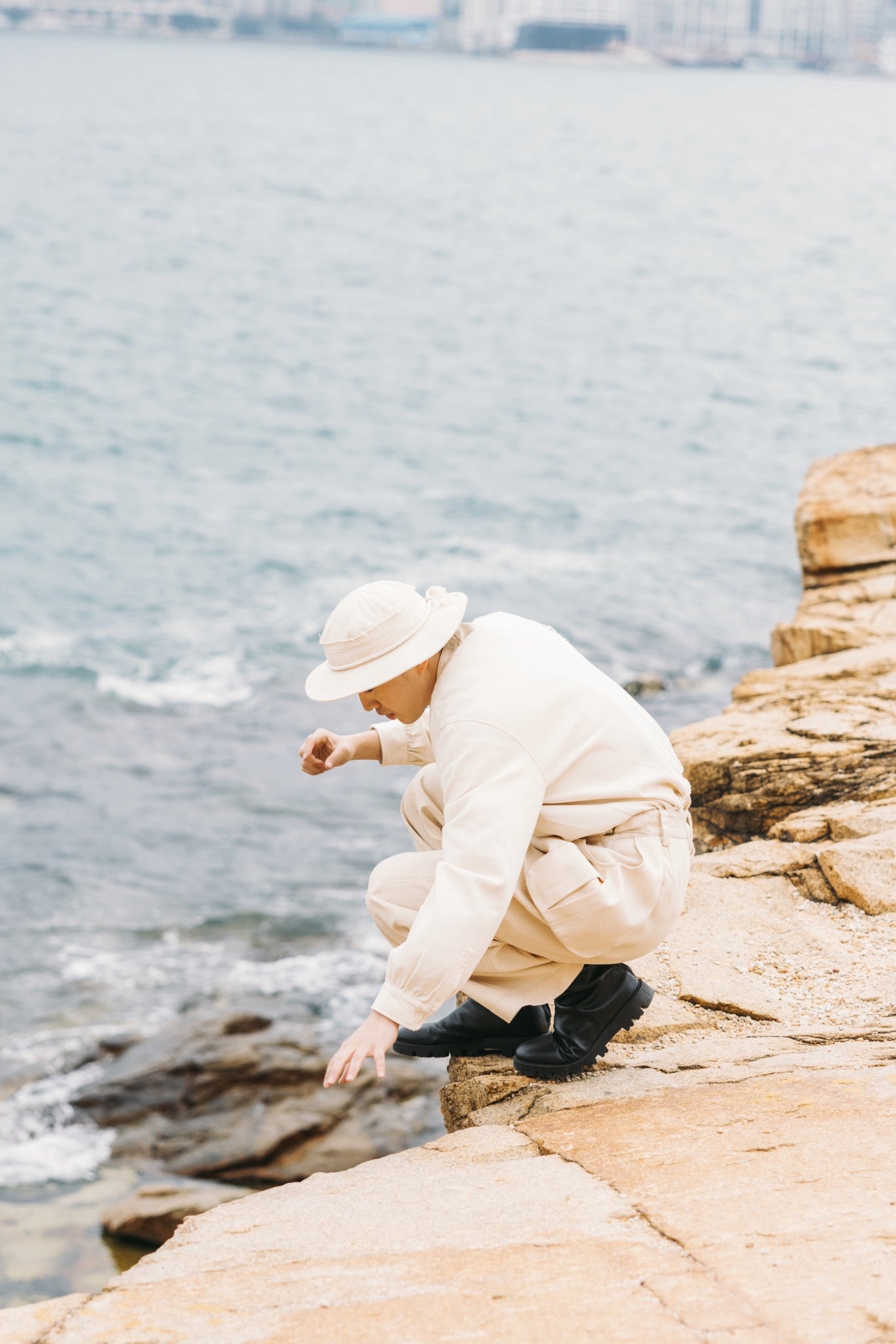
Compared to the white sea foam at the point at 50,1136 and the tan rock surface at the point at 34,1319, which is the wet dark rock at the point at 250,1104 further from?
the tan rock surface at the point at 34,1319

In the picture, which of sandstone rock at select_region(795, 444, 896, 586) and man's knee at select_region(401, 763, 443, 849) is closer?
man's knee at select_region(401, 763, 443, 849)

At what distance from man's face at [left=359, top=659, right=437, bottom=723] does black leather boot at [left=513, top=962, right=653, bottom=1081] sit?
3.07 ft

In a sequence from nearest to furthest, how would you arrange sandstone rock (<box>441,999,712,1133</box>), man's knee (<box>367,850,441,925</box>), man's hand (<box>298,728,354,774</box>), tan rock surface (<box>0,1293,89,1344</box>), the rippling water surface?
tan rock surface (<box>0,1293,89,1344</box>)
man's knee (<box>367,850,441,925</box>)
sandstone rock (<box>441,999,712,1133</box>)
man's hand (<box>298,728,354,774</box>)
the rippling water surface

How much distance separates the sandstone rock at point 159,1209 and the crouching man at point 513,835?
334cm

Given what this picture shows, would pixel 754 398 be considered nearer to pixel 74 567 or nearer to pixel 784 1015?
pixel 74 567

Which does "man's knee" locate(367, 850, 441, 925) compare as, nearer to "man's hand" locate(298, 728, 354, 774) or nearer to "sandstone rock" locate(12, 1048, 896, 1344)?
"man's hand" locate(298, 728, 354, 774)

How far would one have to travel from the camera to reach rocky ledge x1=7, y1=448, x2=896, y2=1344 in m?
2.72

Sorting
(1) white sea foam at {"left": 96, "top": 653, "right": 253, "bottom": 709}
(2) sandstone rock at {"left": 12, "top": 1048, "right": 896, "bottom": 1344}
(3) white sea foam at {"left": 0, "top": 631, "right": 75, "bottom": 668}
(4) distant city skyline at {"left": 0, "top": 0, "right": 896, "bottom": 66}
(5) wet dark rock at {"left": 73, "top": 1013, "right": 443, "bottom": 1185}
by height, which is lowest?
(3) white sea foam at {"left": 0, "top": 631, "right": 75, "bottom": 668}

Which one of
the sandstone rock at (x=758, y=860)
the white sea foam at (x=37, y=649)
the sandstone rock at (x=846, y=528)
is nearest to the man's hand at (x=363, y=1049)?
the sandstone rock at (x=758, y=860)

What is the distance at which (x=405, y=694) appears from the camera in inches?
150

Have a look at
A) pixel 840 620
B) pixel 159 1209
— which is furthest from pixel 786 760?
pixel 159 1209

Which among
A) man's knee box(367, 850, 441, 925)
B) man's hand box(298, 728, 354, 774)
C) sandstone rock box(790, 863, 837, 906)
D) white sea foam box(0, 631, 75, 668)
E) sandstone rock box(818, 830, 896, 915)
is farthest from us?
white sea foam box(0, 631, 75, 668)

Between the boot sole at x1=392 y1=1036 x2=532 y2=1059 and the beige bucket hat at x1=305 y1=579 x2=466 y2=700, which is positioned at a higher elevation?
the beige bucket hat at x1=305 y1=579 x2=466 y2=700

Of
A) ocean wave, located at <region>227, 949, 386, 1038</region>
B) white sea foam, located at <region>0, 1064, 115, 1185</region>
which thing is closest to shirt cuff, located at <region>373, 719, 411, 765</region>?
white sea foam, located at <region>0, 1064, 115, 1185</region>
